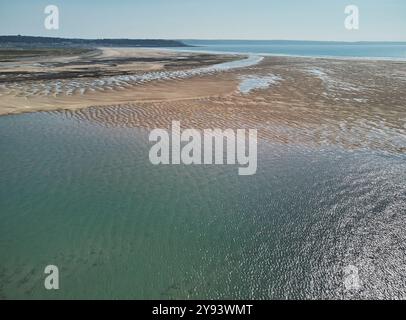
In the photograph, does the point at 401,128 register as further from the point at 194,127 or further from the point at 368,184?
the point at 194,127

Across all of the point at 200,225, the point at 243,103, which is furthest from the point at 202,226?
the point at 243,103

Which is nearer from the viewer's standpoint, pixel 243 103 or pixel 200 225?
pixel 200 225

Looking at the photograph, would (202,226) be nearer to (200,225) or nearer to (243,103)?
(200,225)

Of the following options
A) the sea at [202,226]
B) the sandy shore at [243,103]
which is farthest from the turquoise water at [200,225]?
the sandy shore at [243,103]

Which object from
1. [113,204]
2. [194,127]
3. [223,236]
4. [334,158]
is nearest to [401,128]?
[334,158]

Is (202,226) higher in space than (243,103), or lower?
lower

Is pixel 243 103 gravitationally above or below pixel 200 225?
above
